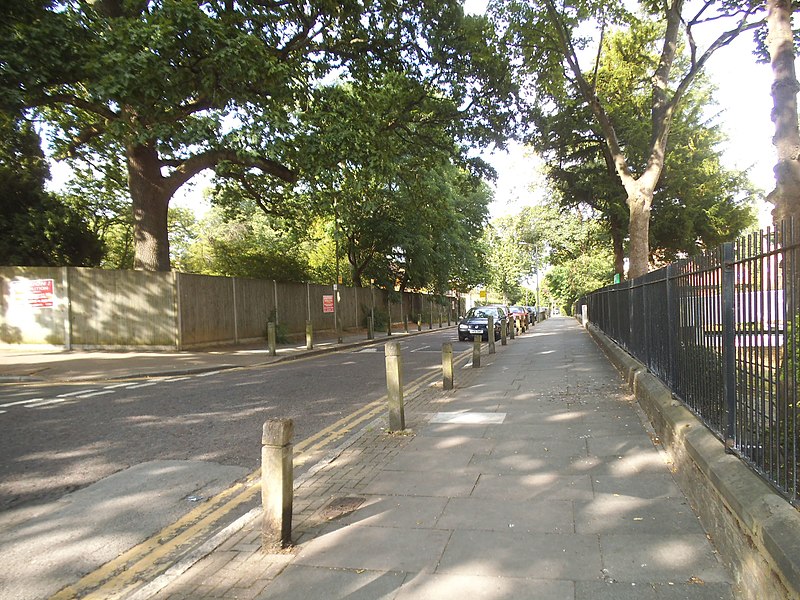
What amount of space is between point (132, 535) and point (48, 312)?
15.4m

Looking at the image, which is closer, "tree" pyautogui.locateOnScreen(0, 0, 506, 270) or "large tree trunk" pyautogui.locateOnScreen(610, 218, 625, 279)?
"tree" pyautogui.locateOnScreen(0, 0, 506, 270)

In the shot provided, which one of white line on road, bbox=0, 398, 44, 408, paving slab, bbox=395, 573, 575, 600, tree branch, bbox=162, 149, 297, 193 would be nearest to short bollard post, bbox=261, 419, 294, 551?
paving slab, bbox=395, 573, 575, 600

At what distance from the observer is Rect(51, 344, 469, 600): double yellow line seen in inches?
126

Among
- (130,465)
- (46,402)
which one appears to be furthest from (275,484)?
(46,402)

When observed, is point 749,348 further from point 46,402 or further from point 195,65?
point 195,65

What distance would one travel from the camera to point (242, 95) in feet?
42.0

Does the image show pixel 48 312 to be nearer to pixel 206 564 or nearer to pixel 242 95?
pixel 242 95

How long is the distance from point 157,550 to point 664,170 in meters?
27.4

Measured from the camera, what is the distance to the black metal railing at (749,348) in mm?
2922

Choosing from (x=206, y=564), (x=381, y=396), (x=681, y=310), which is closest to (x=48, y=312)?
(x=381, y=396)

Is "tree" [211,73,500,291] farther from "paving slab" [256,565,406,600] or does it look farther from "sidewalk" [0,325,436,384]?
"paving slab" [256,565,406,600]

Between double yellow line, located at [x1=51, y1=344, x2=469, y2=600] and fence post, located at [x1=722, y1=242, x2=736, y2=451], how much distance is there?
3.67 meters

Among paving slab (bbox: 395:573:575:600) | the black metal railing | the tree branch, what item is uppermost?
the tree branch

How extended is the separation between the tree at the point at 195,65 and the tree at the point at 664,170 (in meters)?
7.75
